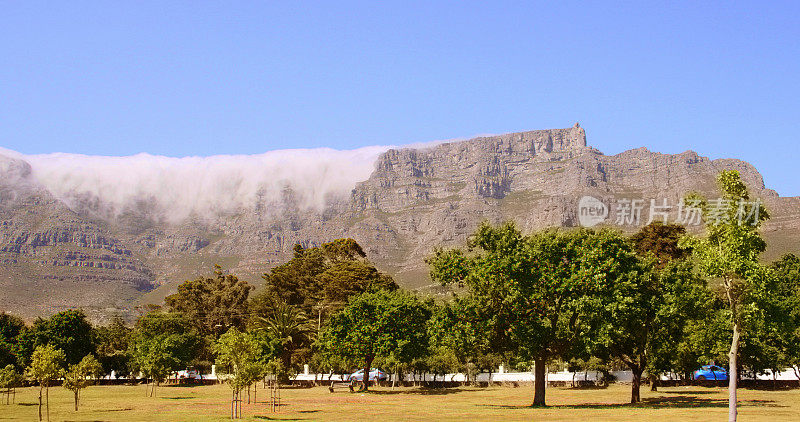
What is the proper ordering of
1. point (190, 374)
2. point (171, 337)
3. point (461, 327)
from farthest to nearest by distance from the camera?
point (190, 374) < point (171, 337) < point (461, 327)

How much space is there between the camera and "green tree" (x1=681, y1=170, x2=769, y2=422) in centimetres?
3500

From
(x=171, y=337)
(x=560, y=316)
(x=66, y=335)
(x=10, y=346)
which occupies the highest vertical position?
(x=560, y=316)

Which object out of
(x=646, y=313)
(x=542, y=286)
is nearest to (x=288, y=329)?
(x=542, y=286)

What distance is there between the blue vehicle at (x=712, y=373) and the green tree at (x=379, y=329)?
33.7 metres

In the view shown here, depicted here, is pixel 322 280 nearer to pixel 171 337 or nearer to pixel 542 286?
pixel 171 337

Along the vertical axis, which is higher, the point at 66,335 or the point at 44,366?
the point at 44,366

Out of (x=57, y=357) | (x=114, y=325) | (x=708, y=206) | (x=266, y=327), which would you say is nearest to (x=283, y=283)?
(x=266, y=327)

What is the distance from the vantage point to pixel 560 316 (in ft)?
168

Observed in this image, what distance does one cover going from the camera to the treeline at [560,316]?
37000 mm

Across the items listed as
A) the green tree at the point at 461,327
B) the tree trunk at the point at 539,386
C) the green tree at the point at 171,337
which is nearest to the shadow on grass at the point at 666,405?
the tree trunk at the point at 539,386

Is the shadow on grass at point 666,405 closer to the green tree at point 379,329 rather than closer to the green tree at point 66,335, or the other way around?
the green tree at point 379,329

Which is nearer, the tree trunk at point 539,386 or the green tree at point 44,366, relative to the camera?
the green tree at point 44,366

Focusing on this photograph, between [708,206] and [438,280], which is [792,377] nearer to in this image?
[438,280]

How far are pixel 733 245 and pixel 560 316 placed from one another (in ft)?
57.6
